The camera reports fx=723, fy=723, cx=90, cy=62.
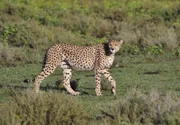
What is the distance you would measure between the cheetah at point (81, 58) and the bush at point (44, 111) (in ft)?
15.4

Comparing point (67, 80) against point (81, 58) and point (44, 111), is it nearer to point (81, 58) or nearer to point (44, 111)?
point (81, 58)

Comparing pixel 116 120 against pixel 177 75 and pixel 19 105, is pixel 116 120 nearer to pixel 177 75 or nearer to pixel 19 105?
pixel 19 105

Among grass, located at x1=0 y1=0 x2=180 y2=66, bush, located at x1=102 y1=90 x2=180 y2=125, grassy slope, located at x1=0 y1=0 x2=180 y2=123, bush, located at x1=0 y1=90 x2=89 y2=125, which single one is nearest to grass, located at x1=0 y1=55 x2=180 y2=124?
grassy slope, located at x1=0 y1=0 x2=180 y2=123

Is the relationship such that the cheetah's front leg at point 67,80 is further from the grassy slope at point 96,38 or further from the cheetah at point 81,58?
the grassy slope at point 96,38

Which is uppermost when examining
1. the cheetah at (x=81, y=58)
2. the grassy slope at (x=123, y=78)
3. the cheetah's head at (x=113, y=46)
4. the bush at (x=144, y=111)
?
the cheetah's head at (x=113, y=46)

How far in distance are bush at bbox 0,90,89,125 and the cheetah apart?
15.4 ft

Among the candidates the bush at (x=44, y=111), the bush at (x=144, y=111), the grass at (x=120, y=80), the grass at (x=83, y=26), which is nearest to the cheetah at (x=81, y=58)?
the grass at (x=120, y=80)

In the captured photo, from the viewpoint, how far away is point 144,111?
12.4m

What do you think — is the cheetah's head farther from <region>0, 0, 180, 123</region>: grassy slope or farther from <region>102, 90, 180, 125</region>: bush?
<region>102, 90, 180, 125</region>: bush

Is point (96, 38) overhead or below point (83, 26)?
below

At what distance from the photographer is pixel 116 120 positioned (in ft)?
39.2

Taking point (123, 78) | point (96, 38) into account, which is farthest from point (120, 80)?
point (96, 38)

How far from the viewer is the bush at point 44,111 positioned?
38.8 feet

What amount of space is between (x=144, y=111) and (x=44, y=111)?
1.72 m
